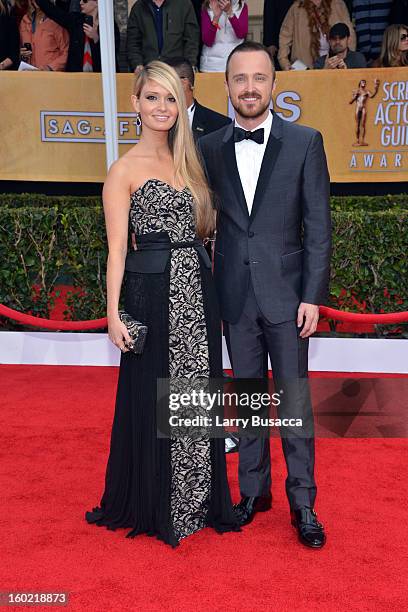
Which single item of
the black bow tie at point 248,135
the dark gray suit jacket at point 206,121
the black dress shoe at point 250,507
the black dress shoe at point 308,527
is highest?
the black bow tie at point 248,135

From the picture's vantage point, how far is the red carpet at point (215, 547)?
273 cm

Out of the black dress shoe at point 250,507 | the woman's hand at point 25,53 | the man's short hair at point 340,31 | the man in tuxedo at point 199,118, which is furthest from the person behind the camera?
the woman's hand at point 25,53

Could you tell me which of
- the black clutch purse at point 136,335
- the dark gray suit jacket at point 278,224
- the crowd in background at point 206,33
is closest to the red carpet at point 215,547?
the black clutch purse at point 136,335

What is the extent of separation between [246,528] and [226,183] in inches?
60.9

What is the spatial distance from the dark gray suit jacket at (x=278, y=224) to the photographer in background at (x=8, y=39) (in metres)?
5.30

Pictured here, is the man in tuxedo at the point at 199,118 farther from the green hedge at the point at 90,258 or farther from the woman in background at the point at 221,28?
the woman in background at the point at 221,28

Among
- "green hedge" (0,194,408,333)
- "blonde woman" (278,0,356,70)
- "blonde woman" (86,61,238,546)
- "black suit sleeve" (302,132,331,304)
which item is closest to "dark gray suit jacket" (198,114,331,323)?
"black suit sleeve" (302,132,331,304)

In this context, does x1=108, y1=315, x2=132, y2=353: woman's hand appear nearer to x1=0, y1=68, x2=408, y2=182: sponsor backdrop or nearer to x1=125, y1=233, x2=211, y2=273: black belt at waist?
x1=125, y1=233, x2=211, y2=273: black belt at waist

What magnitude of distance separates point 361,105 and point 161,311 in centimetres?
488

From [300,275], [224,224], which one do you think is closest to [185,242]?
[224,224]

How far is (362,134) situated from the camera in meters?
7.25

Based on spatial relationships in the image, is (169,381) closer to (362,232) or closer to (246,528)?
(246,528)

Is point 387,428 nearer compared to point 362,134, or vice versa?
point 387,428

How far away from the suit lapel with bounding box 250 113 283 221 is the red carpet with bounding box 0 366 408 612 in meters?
1.46
